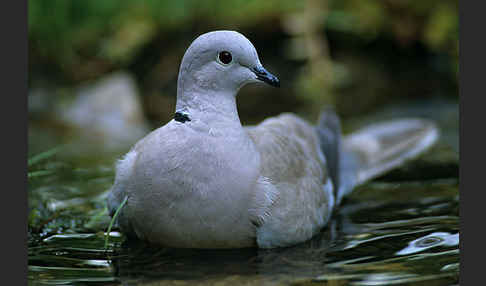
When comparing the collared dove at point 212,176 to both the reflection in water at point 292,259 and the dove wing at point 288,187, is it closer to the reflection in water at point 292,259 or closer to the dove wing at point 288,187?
the dove wing at point 288,187

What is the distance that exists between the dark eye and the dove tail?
5.28 ft

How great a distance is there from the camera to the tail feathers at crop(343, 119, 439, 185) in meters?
5.74

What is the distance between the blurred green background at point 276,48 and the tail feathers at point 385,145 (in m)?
1.82

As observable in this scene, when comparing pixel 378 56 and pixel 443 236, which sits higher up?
pixel 378 56

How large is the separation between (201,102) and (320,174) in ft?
3.97

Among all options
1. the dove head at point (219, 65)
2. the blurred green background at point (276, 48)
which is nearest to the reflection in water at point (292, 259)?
the dove head at point (219, 65)

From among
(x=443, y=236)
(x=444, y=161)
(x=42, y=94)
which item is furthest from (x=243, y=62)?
(x=42, y=94)

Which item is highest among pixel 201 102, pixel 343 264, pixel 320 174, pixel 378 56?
pixel 378 56

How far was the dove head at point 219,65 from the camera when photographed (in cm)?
387

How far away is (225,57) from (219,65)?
6 centimetres

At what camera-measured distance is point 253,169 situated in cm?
390

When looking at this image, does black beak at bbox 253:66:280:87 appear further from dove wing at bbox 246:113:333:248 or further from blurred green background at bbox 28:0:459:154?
blurred green background at bbox 28:0:459:154

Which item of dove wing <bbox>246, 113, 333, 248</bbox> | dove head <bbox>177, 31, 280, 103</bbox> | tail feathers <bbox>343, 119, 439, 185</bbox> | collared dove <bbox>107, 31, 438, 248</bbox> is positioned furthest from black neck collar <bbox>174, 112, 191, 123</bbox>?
tail feathers <bbox>343, 119, 439, 185</bbox>

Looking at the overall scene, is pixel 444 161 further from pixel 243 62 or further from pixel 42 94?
pixel 42 94
